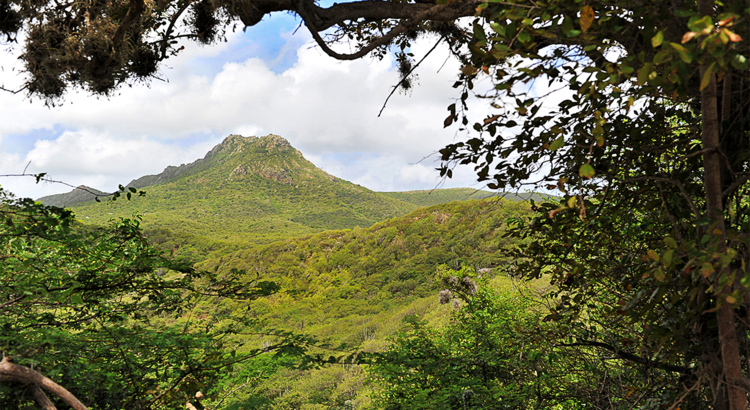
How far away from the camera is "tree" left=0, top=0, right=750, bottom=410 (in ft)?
4.25

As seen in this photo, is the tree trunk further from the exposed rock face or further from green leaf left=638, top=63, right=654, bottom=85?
the exposed rock face

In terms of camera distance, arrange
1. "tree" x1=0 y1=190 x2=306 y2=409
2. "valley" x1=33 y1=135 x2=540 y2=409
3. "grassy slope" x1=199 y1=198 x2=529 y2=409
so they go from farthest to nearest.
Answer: "grassy slope" x1=199 y1=198 x2=529 y2=409 < "valley" x1=33 y1=135 x2=540 y2=409 < "tree" x1=0 y1=190 x2=306 y2=409

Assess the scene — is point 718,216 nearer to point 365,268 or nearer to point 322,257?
point 365,268

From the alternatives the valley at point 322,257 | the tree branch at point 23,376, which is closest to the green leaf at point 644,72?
the valley at point 322,257

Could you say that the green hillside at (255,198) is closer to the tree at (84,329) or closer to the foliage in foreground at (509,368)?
the foliage in foreground at (509,368)

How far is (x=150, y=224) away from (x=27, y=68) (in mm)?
72246

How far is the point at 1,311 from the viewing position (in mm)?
2957

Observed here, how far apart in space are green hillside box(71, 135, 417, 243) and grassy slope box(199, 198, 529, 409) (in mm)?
19123

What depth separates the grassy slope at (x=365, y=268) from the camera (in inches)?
1297

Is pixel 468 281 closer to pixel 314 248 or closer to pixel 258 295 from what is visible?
pixel 258 295

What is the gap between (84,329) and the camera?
3463 millimetres

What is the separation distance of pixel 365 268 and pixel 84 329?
4589cm

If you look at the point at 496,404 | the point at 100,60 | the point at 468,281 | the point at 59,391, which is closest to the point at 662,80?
the point at 59,391

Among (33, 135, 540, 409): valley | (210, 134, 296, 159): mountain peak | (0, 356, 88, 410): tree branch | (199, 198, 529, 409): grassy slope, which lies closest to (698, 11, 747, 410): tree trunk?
(33, 135, 540, 409): valley
